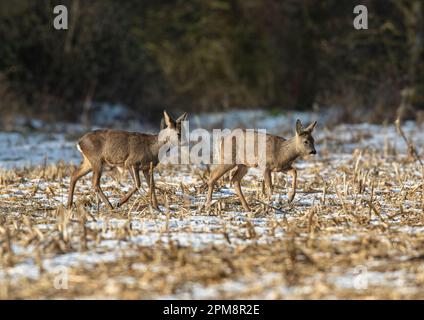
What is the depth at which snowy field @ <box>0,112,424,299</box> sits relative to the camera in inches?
235

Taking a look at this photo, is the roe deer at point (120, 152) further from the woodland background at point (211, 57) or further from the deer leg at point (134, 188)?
the woodland background at point (211, 57)

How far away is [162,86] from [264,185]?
16626 mm

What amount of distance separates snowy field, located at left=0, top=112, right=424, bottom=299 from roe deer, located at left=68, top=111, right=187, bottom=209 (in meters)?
0.34

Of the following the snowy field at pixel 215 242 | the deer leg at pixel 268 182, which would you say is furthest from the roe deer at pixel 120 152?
the deer leg at pixel 268 182

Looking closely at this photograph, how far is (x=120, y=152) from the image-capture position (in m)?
9.73

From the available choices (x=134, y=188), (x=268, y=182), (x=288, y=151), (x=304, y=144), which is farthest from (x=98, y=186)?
(x=304, y=144)

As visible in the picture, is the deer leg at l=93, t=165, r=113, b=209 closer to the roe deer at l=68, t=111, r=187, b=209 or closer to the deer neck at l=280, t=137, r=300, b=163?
the roe deer at l=68, t=111, r=187, b=209

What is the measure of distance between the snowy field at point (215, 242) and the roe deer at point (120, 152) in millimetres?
335

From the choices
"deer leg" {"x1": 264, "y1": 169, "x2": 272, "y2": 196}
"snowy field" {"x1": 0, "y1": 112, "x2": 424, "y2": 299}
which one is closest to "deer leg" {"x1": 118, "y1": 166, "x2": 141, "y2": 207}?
"snowy field" {"x1": 0, "y1": 112, "x2": 424, "y2": 299}

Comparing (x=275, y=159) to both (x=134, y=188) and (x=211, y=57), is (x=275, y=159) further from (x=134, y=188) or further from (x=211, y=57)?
(x=211, y=57)

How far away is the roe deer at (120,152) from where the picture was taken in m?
9.61

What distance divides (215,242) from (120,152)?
2879mm
